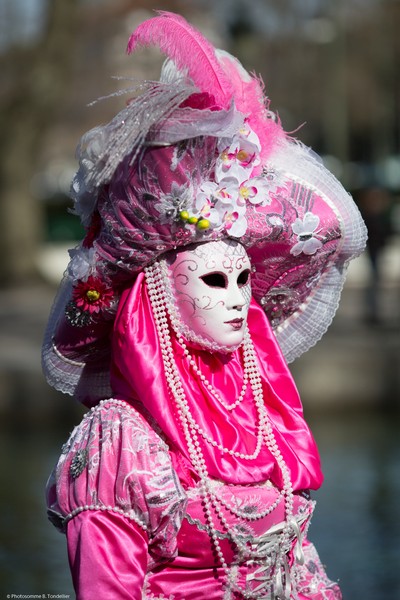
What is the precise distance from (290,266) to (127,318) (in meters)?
0.51

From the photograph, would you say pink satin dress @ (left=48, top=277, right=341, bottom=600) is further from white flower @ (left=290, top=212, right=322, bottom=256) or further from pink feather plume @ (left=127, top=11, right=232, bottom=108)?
pink feather plume @ (left=127, top=11, right=232, bottom=108)

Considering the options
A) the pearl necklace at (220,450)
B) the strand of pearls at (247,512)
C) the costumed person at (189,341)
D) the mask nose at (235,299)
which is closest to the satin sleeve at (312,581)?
the costumed person at (189,341)

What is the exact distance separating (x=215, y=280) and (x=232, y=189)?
24 cm

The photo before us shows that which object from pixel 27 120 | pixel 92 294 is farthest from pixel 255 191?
pixel 27 120

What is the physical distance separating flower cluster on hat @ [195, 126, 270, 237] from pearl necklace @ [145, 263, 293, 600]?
0.67ft

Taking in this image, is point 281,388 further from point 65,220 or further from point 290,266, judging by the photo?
point 65,220

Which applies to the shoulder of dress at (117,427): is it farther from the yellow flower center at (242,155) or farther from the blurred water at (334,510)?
the blurred water at (334,510)

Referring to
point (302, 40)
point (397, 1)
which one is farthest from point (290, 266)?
point (397, 1)

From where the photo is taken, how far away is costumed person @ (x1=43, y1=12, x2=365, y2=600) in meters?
3.09

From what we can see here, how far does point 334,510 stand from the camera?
306 inches

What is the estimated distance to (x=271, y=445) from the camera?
3312mm

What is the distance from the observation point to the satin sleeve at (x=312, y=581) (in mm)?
3412

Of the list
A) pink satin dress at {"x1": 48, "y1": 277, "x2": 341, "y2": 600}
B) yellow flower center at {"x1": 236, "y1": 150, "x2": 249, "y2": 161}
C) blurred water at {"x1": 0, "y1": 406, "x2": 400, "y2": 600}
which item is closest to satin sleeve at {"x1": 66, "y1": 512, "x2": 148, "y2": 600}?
pink satin dress at {"x1": 48, "y1": 277, "x2": 341, "y2": 600}

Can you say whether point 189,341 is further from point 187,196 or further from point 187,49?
point 187,49
